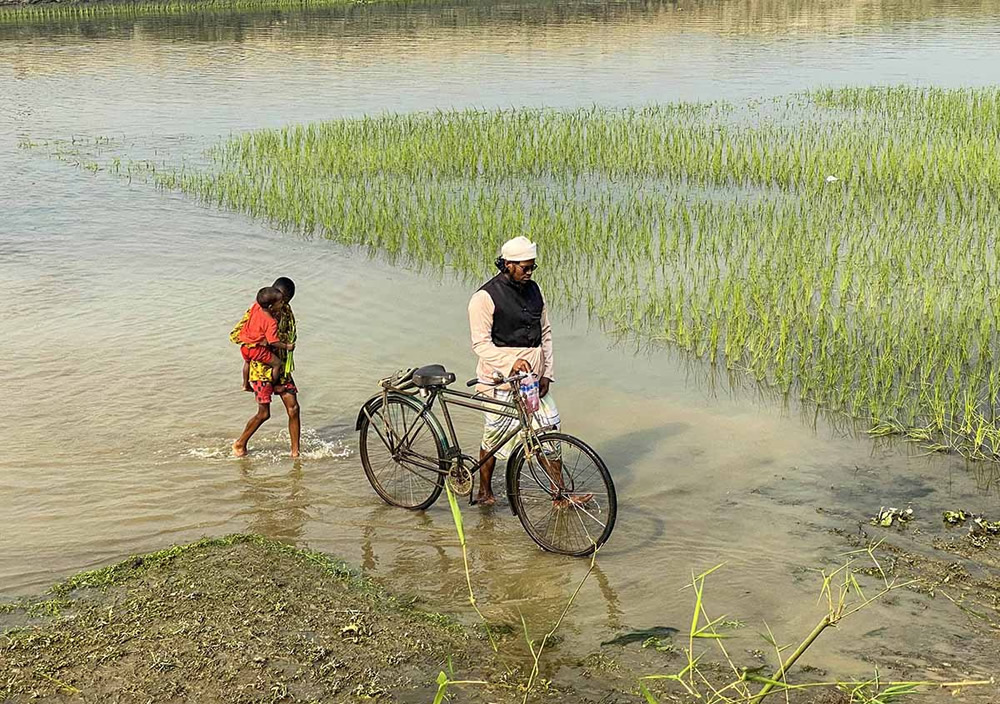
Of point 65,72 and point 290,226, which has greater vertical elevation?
point 65,72

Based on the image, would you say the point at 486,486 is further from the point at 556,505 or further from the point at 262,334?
the point at 262,334

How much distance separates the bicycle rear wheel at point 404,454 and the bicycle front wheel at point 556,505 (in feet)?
1.69

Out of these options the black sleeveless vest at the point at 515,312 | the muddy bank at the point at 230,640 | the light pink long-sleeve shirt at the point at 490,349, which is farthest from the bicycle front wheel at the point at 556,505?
the muddy bank at the point at 230,640

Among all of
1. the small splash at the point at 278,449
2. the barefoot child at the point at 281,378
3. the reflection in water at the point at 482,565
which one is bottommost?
the reflection in water at the point at 482,565

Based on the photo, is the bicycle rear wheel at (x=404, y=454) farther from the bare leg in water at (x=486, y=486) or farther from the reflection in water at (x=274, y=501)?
the reflection in water at (x=274, y=501)

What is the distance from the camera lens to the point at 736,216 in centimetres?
1140

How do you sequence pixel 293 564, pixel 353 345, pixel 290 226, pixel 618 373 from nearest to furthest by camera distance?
pixel 293 564
pixel 618 373
pixel 353 345
pixel 290 226

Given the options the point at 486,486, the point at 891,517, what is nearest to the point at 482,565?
the point at 486,486

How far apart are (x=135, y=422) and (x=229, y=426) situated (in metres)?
0.63

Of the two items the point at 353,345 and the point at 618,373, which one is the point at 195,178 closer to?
the point at 353,345

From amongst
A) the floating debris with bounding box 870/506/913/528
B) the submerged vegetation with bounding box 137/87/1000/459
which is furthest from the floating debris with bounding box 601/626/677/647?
the submerged vegetation with bounding box 137/87/1000/459

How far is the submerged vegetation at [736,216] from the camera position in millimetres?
7602

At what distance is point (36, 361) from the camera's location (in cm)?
796

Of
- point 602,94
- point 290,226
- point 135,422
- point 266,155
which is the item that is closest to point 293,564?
point 135,422
